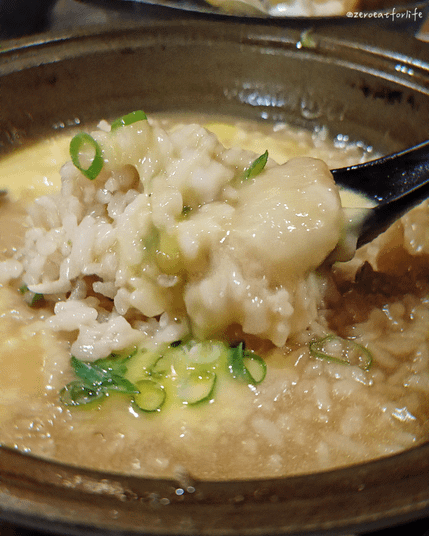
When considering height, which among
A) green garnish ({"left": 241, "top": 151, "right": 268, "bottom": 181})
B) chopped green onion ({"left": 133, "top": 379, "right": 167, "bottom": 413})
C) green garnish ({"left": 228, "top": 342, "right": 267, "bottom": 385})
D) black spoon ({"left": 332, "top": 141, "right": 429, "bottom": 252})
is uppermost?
green garnish ({"left": 241, "top": 151, "right": 268, "bottom": 181})

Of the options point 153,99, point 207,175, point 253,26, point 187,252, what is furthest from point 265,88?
point 187,252

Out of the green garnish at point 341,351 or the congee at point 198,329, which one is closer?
the congee at point 198,329

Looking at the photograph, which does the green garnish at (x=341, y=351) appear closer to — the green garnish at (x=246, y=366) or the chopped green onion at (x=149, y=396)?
the green garnish at (x=246, y=366)

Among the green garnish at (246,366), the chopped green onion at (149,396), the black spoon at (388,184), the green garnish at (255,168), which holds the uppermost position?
the green garnish at (255,168)

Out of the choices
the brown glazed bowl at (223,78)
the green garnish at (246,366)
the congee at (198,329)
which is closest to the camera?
the congee at (198,329)

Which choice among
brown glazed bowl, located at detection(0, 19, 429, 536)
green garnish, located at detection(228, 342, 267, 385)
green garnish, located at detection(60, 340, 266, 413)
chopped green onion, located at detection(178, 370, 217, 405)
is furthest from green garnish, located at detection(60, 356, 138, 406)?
brown glazed bowl, located at detection(0, 19, 429, 536)

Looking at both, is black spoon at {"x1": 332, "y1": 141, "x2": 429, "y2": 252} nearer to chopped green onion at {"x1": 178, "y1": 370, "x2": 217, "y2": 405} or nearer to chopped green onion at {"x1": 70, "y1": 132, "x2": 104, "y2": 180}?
chopped green onion at {"x1": 178, "y1": 370, "x2": 217, "y2": 405}

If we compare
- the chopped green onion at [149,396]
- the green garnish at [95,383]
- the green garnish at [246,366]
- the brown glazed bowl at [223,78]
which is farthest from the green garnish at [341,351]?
the brown glazed bowl at [223,78]
